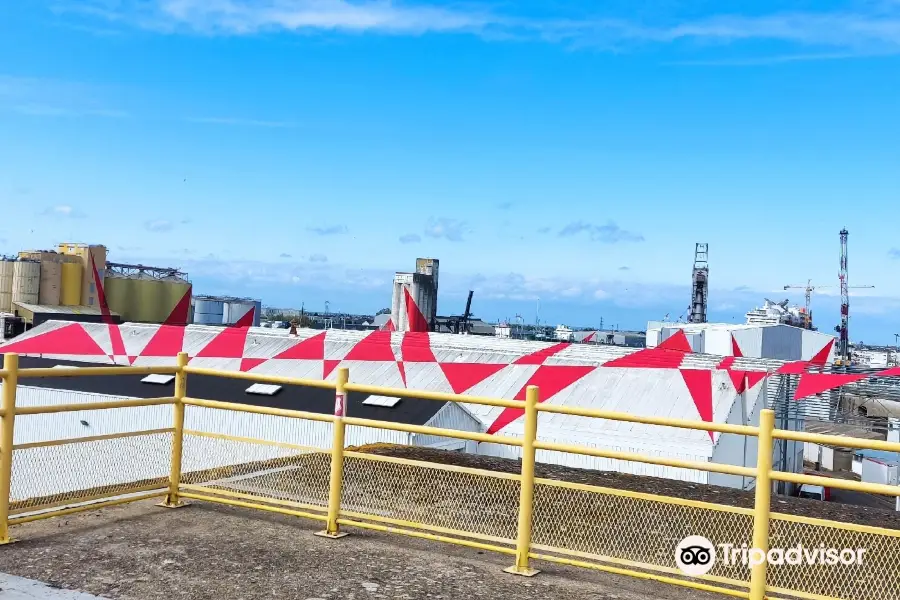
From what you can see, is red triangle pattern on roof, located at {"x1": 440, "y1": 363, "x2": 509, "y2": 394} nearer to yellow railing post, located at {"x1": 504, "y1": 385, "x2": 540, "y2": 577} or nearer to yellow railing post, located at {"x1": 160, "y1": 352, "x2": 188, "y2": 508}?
yellow railing post, located at {"x1": 160, "y1": 352, "x2": 188, "y2": 508}

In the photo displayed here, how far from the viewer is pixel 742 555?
836 centimetres

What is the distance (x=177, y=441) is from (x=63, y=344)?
140ft

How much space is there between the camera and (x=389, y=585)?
22.6ft

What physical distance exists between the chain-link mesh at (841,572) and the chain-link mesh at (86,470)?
20.3 feet

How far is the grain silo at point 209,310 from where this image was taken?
393 feet

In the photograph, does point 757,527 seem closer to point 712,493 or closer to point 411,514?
point 411,514

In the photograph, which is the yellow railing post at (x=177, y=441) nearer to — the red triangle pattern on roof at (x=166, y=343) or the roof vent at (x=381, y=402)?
the roof vent at (x=381, y=402)

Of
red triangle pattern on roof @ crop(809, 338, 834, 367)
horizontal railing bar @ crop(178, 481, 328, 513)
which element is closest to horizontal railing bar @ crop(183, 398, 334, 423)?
horizontal railing bar @ crop(178, 481, 328, 513)

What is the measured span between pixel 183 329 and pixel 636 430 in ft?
95.7

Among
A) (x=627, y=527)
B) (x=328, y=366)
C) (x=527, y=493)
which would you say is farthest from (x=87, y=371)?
(x=328, y=366)

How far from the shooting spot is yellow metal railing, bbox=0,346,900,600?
700 centimetres

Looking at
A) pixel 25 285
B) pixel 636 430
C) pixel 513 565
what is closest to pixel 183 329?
pixel 636 430

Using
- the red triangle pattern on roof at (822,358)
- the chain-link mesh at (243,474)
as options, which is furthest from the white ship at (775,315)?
the chain-link mesh at (243,474)

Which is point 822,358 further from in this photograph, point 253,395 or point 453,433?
point 453,433
